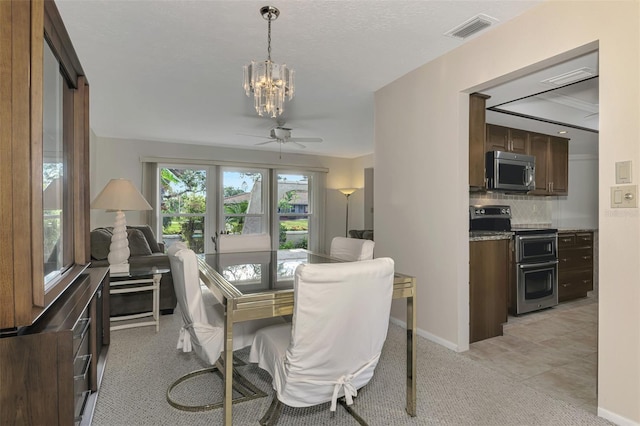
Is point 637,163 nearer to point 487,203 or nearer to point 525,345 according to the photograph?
point 525,345

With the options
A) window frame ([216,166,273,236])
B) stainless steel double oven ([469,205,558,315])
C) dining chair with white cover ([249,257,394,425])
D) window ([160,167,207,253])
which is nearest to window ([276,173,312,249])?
window frame ([216,166,273,236])

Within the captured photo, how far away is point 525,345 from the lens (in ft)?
9.65

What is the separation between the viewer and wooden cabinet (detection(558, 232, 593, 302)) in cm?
429

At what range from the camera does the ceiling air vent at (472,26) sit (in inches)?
91.1

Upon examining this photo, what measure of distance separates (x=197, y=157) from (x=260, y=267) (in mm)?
4867

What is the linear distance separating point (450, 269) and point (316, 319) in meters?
1.76

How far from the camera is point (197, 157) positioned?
650cm

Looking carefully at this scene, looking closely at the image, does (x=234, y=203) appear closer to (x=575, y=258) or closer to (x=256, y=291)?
(x=256, y=291)

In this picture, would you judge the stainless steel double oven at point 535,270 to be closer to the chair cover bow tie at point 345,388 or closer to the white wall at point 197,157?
the chair cover bow tie at point 345,388

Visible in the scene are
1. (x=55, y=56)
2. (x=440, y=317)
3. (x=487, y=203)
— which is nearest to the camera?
(x=55, y=56)

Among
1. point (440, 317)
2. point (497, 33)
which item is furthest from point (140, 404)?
point (497, 33)

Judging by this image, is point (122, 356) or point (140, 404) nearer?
point (140, 404)

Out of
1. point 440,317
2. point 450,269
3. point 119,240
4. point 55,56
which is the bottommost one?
point 440,317

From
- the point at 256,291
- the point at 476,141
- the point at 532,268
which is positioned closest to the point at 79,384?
the point at 256,291
